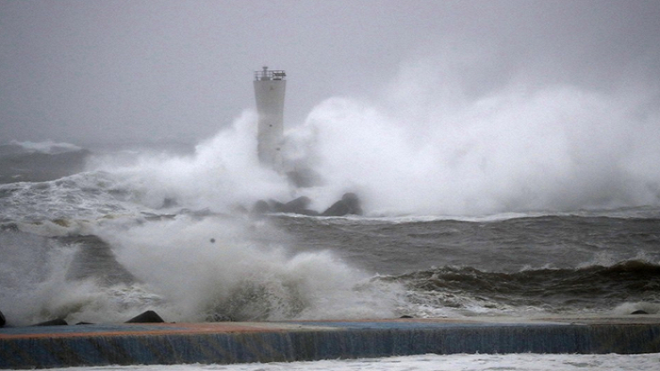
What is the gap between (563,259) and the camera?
15.4 m

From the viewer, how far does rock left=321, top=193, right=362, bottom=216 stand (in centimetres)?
2509

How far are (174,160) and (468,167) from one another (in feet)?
40.7

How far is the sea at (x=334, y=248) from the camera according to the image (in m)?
10.8

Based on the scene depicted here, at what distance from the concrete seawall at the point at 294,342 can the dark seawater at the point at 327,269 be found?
3.66 meters

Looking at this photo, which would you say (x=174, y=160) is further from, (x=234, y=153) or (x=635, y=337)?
(x=635, y=337)

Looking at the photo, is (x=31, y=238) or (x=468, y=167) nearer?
(x=31, y=238)

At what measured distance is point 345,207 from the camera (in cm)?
2550

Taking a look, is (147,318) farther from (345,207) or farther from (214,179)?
(214,179)

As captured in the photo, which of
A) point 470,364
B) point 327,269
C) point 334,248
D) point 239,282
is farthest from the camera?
point 334,248

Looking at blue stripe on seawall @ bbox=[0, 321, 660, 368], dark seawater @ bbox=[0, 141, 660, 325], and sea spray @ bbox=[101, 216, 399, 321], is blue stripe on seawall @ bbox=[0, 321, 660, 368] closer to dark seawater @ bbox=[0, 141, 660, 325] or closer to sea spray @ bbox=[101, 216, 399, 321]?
sea spray @ bbox=[101, 216, 399, 321]

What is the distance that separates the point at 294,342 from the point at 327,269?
5.86 m

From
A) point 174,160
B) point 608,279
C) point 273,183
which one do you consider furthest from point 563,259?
point 174,160

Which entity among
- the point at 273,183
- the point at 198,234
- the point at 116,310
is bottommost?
the point at 116,310

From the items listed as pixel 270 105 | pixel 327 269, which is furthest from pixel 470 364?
pixel 270 105
